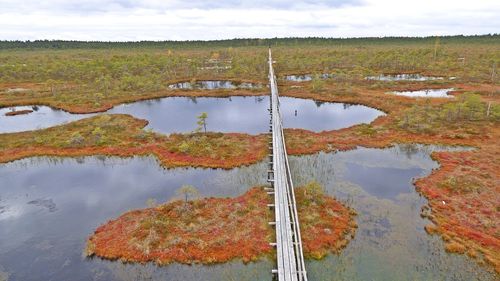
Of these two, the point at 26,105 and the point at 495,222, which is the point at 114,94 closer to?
the point at 26,105

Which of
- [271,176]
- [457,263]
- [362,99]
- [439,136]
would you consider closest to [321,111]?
[362,99]

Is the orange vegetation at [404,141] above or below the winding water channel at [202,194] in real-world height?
above

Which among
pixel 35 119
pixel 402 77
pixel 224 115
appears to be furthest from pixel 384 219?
pixel 402 77

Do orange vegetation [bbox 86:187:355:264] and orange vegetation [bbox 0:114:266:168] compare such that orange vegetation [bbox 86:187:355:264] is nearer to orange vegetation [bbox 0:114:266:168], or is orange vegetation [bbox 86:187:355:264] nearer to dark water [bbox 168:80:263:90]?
orange vegetation [bbox 0:114:266:168]

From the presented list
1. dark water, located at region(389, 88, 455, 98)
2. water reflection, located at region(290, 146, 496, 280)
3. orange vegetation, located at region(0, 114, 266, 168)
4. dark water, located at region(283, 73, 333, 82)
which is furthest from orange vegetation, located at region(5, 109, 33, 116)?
dark water, located at region(389, 88, 455, 98)

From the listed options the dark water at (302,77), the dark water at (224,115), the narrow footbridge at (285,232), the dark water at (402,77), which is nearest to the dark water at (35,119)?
the dark water at (224,115)

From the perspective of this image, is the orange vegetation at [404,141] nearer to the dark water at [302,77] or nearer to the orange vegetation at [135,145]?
the orange vegetation at [135,145]
